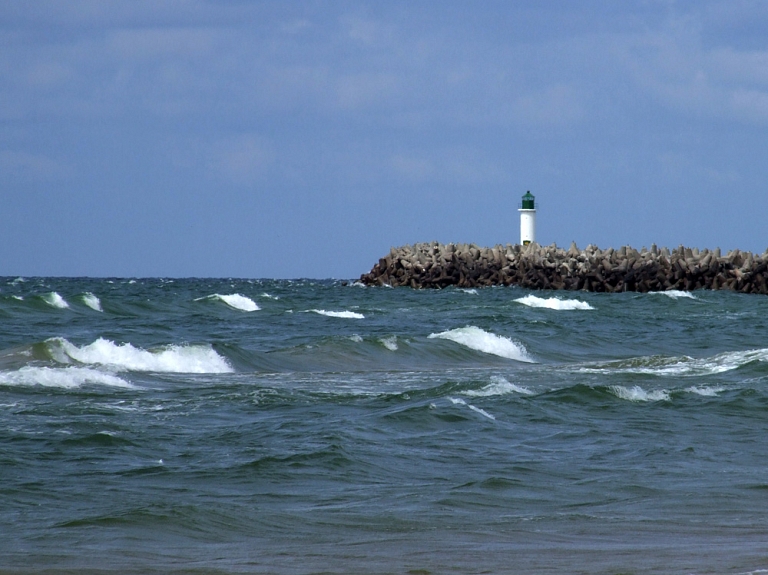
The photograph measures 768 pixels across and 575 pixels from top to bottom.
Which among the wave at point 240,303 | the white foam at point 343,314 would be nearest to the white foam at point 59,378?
the white foam at point 343,314

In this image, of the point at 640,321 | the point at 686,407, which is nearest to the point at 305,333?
the point at 640,321

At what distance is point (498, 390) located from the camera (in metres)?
12.6

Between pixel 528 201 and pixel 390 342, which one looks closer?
pixel 390 342

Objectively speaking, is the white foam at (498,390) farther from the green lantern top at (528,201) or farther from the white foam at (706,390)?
the green lantern top at (528,201)

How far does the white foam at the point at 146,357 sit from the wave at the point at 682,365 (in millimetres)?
5625

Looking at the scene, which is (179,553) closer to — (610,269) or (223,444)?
(223,444)

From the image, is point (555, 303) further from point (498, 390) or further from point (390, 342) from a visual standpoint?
point (498, 390)

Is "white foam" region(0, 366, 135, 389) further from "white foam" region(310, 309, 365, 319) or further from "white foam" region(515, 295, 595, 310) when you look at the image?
"white foam" region(515, 295, 595, 310)

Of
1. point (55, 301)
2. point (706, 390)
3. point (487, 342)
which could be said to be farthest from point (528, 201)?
point (706, 390)

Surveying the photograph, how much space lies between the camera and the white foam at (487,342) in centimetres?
1991

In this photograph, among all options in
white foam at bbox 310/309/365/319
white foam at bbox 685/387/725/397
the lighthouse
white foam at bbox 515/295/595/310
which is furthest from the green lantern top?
white foam at bbox 685/387/725/397

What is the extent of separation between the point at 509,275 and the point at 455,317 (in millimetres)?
26881

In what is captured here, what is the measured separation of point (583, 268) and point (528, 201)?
11177 mm

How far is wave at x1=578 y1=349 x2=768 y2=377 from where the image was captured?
15555 millimetres
